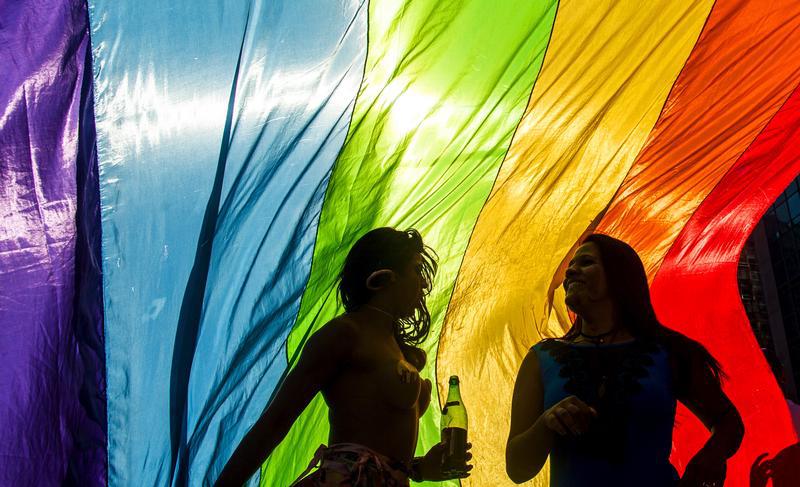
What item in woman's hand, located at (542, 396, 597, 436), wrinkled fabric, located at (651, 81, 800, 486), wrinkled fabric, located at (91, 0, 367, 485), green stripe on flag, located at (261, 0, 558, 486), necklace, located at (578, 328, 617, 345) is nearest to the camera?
woman's hand, located at (542, 396, 597, 436)

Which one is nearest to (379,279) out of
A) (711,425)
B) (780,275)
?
(711,425)

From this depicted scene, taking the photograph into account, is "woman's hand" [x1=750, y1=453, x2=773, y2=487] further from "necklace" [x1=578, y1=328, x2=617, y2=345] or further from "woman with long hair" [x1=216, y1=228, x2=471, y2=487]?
"woman with long hair" [x1=216, y1=228, x2=471, y2=487]

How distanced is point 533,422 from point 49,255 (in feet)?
5.32

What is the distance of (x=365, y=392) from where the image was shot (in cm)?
222

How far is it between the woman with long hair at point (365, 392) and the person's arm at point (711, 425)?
1.95ft

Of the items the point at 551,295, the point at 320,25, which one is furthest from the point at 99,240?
the point at 551,295

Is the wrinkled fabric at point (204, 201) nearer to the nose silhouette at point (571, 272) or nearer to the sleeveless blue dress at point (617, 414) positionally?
the nose silhouette at point (571, 272)

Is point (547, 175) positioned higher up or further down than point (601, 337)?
higher up

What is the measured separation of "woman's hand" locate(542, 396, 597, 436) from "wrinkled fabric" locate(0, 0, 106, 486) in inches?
58.8

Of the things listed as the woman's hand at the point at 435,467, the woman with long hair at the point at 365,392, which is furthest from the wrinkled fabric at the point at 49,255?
the woman's hand at the point at 435,467

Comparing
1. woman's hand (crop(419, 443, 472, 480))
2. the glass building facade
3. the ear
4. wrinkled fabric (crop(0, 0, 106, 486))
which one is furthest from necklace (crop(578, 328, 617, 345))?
the glass building facade

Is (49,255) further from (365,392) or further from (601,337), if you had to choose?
(601,337)

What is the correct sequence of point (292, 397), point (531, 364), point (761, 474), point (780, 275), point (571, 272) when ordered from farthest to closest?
point (780, 275)
point (761, 474)
point (571, 272)
point (531, 364)
point (292, 397)

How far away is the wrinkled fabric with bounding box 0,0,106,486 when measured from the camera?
266 cm
